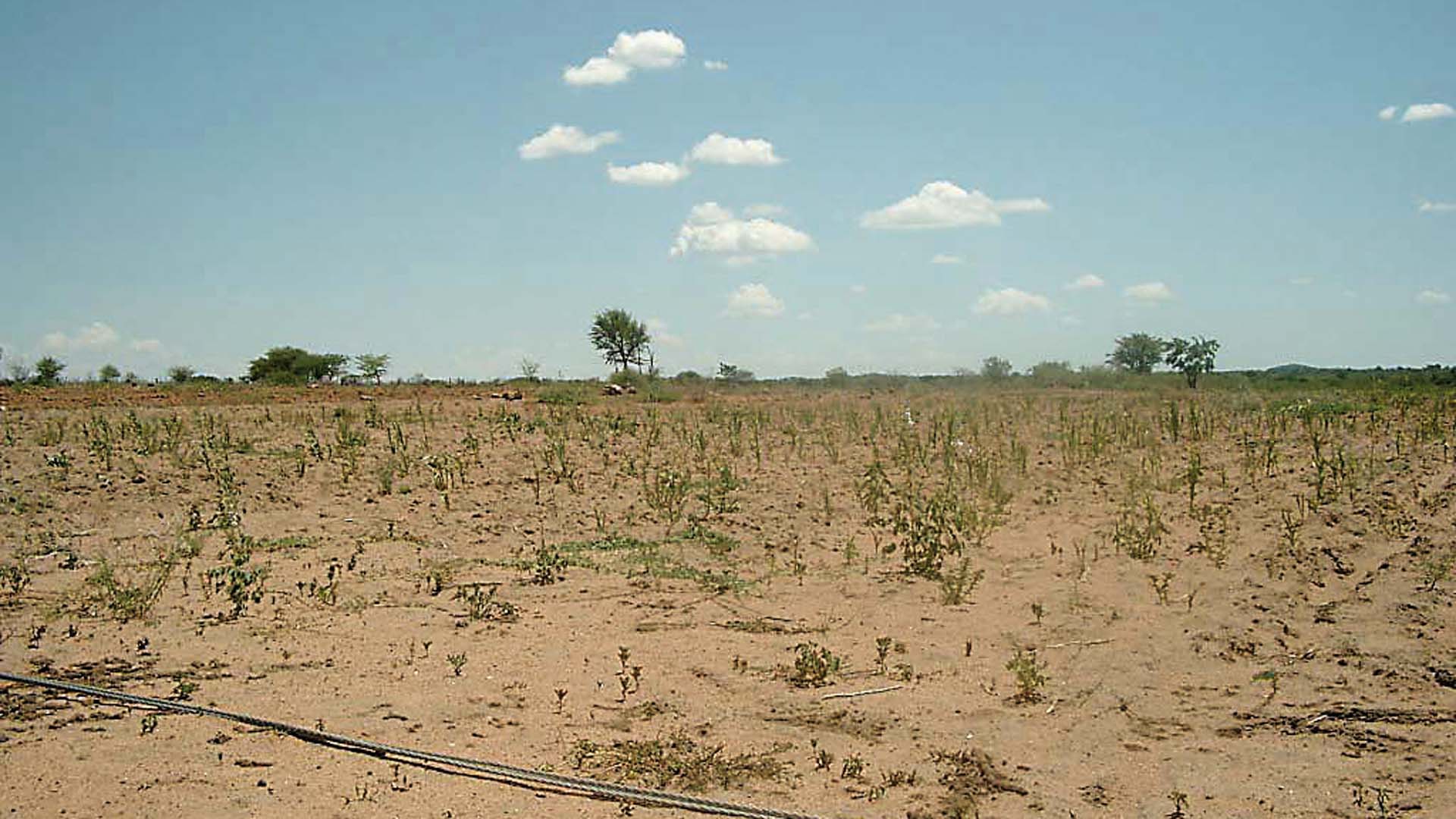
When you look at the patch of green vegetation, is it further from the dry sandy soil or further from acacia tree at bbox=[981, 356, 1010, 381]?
acacia tree at bbox=[981, 356, 1010, 381]

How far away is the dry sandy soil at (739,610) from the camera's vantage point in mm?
4883

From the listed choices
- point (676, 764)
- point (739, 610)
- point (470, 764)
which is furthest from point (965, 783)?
point (739, 610)

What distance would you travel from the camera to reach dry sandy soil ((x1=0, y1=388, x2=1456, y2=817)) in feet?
16.0

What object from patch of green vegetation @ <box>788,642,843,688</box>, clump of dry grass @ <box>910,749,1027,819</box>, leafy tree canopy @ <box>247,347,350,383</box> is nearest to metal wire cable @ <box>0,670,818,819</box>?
clump of dry grass @ <box>910,749,1027,819</box>

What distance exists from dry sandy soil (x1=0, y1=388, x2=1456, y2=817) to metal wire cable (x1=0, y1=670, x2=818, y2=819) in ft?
0.24

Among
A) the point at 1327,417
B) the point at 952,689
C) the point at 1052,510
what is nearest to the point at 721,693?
the point at 952,689

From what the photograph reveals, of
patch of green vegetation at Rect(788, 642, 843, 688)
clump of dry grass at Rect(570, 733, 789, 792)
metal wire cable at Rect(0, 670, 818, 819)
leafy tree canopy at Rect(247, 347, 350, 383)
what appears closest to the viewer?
metal wire cable at Rect(0, 670, 818, 819)

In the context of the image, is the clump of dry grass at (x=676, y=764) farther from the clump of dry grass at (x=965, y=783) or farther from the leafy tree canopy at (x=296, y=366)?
the leafy tree canopy at (x=296, y=366)

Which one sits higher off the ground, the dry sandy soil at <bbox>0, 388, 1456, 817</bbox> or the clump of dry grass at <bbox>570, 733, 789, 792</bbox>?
the dry sandy soil at <bbox>0, 388, 1456, 817</bbox>

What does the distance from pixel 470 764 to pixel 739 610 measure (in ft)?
11.2

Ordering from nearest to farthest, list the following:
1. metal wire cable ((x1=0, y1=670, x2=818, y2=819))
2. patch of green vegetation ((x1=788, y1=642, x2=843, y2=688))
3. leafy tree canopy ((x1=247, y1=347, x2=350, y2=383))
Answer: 1. metal wire cable ((x1=0, y1=670, x2=818, y2=819))
2. patch of green vegetation ((x1=788, y1=642, x2=843, y2=688))
3. leafy tree canopy ((x1=247, y1=347, x2=350, y2=383))

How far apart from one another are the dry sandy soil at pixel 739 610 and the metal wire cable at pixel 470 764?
72 mm

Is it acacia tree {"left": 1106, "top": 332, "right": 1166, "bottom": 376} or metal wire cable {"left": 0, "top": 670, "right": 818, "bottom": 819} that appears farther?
acacia tree {"left": 1106, "top": 332, "right": 1166, "bottom": 376}

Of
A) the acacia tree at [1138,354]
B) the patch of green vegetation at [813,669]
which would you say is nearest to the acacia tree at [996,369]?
the acacia tree at [1138,354]
